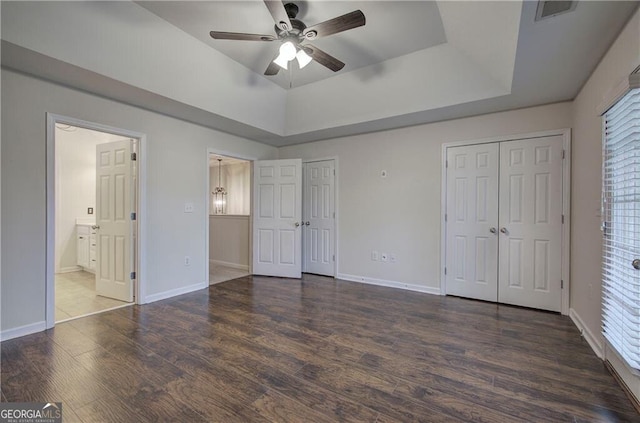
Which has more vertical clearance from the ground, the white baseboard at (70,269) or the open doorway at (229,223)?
the open doorway at (229,223)

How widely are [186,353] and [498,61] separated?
376 centimetres

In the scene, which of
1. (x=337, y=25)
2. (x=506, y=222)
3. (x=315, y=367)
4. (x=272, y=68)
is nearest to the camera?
(x=315, y=367)

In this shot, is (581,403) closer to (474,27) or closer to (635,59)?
(635,59)

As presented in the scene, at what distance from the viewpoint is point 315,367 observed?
6.84 feet

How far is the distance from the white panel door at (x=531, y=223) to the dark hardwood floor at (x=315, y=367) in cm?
30

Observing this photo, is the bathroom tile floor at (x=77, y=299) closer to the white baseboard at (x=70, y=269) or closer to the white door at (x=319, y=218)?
the white baseboard at (x=70, y=269)

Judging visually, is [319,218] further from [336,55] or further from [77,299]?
[77,299]

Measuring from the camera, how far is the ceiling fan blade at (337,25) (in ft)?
7.07

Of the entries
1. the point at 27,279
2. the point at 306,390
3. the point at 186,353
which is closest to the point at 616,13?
the point at 306,390

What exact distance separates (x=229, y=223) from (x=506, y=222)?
188 inches

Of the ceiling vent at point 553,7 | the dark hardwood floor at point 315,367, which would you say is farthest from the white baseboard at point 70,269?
the ceiling vent at point 553,7

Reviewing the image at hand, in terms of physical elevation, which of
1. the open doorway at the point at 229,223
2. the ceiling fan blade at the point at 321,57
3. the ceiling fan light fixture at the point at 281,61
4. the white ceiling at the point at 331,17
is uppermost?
the white ceiling at the point at 331,17

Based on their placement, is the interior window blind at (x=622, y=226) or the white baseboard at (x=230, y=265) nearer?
the interior window blind at (x=622, y=226)

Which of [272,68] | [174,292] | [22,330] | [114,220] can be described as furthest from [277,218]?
[22,330]
